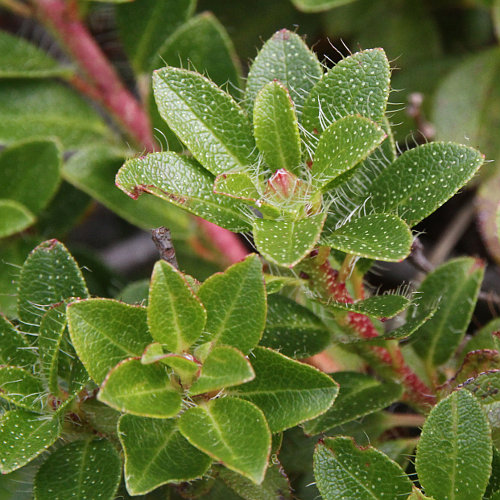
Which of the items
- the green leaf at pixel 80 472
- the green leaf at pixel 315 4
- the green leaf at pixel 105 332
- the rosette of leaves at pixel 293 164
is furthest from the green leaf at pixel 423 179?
the green leaf at pixel 315 4

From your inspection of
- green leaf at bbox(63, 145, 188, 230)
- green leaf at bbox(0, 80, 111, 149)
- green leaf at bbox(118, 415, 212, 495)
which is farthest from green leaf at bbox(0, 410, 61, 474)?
green leaf at bbox(0, 80, 111, 149)

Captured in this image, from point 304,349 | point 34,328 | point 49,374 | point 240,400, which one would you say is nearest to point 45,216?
point 34,328

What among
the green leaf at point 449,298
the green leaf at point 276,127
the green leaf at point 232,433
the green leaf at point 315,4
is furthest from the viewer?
the green leaf at point 315,4

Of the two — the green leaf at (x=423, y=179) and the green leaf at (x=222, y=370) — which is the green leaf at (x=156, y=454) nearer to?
the green leaf at (x=222, y=370)

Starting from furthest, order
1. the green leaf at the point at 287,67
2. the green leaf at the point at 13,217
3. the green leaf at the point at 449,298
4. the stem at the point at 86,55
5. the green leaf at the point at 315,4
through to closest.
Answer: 1. the stem at the point at 86,55
2. the green leaf at the point at 315,4
3. the green leaf at the point at 13,217
4. the green leaf at the point at 449,298
5. the green leaf at the point at 287,67

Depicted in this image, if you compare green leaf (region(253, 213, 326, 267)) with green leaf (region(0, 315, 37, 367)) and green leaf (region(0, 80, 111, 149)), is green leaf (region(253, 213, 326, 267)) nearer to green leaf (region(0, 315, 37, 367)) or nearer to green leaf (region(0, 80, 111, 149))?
green leaf (region(0, 315, 37, 367))

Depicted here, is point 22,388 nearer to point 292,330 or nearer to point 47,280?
point 47,280

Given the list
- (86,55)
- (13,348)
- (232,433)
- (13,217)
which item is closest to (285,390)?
(232,433)
